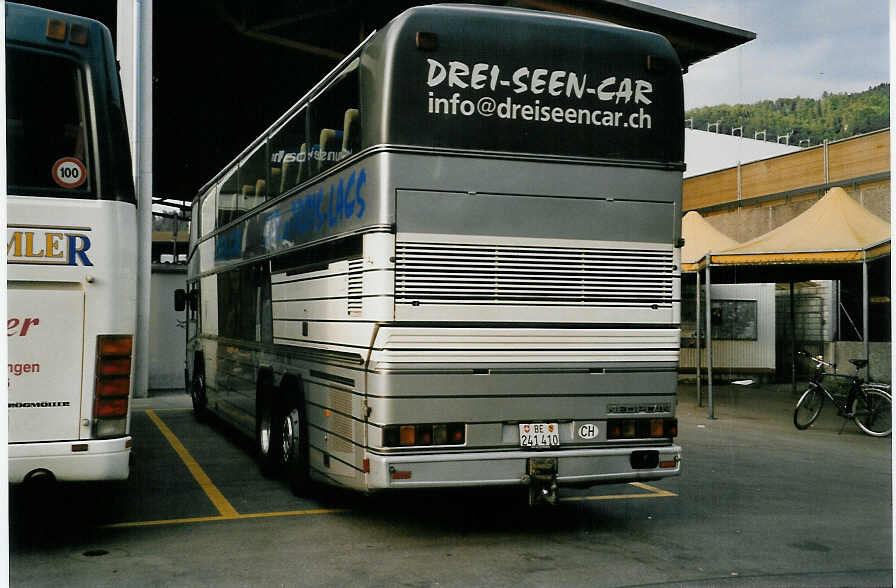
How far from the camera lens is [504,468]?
6672mm

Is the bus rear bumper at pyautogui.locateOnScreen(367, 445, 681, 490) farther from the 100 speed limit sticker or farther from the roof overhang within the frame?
the roof overhang

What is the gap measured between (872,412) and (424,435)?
9.31 metres

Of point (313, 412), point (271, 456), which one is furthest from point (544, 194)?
point (271, 456)

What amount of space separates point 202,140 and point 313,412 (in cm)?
2957

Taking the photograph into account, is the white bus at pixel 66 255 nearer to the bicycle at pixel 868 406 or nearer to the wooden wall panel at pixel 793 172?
the bicycle at pixel 868 406

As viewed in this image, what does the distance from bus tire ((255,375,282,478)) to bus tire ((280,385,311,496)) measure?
277mm

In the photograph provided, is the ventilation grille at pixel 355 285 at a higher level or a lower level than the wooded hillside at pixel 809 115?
lower

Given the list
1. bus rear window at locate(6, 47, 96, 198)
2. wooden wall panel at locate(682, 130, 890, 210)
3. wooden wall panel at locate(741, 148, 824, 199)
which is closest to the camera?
bus rear window at locate(6, 47, 96, 198)

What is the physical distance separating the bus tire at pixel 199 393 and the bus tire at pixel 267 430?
14.4 feet

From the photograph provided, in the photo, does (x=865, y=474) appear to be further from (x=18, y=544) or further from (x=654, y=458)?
(x=18, y=544)

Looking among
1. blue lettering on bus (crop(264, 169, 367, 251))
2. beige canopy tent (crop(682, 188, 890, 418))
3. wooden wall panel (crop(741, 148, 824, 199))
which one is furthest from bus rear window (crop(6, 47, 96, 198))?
wooden wall panel (crop(741, 148, 824, 199))

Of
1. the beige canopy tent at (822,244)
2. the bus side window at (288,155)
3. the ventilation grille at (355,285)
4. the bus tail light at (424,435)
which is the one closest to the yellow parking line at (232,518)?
the bus tail light at (424,435)

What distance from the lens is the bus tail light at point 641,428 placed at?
6.98 meters

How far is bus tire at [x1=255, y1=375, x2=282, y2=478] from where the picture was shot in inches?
360
